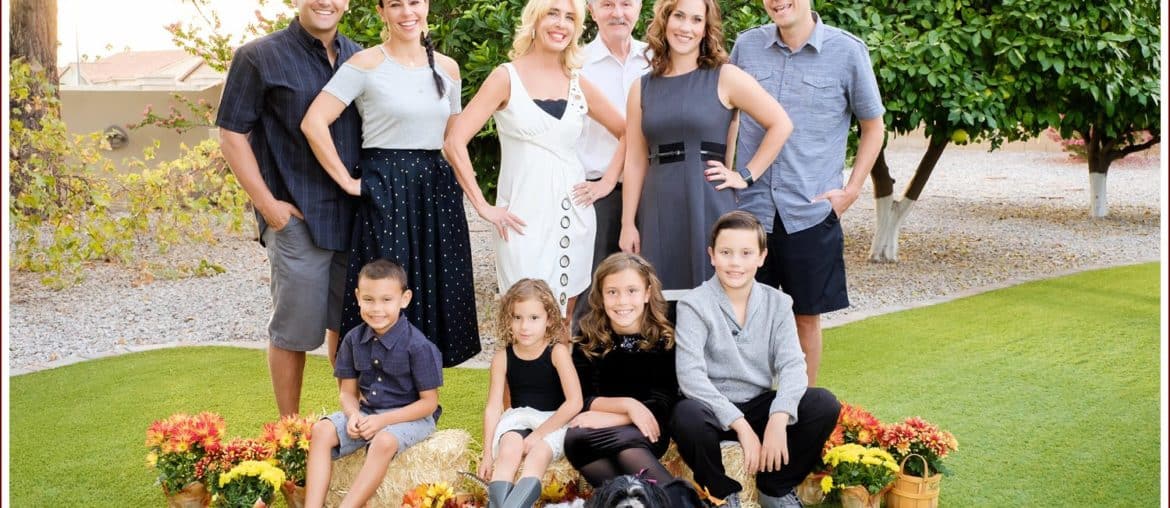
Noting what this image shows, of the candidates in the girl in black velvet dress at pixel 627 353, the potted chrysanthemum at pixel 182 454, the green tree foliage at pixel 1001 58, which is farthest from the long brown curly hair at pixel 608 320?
the green tree foliage at pixel 1001 58

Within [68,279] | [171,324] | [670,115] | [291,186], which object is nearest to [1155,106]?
[670,115]

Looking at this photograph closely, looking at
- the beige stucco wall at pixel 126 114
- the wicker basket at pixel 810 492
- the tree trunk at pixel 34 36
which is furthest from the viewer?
the beige stucco wall at pixel 126 114

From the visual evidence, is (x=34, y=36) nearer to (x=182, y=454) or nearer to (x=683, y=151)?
(x=182, y=454)

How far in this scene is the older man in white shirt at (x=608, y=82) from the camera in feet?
13.8

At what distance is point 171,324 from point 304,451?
4.52 metres

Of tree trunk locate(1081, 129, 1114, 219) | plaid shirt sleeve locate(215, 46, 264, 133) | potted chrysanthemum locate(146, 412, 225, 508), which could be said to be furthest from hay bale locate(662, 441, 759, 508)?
tree trunk locate(1081, 129, 1114, 219)

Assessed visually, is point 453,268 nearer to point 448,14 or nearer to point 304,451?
point 304,451

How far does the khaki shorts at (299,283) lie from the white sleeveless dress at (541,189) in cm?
63

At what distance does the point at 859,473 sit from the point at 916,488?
8.5 inches

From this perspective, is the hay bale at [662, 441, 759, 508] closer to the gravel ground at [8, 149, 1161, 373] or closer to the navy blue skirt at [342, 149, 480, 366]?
the navy blue skirt at [342, 149, 480, 366]

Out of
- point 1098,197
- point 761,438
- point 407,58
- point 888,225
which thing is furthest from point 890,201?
point 407,58

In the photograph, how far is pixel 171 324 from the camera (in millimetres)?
7578

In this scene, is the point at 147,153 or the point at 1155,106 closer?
the point at 1155,106

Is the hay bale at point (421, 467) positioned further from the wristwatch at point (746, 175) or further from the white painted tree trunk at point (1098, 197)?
the white painted tree trunk at point (1098, 197)
